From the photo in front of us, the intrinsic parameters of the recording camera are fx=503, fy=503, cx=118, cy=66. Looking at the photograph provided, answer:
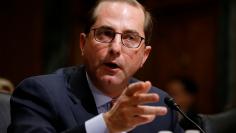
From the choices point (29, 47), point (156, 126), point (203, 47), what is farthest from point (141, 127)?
point (29, 47)

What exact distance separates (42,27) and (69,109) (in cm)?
418

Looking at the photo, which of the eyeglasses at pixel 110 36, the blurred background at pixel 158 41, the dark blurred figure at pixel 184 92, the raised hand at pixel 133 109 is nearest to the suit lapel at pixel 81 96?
the eyeglasses at pixel 110 36

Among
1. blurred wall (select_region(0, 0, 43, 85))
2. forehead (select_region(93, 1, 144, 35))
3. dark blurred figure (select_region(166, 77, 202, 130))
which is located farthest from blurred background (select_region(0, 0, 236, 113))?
forehead (select_region(93, 1, 144, 35))

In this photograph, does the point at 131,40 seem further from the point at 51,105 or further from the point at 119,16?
the point at 51,105

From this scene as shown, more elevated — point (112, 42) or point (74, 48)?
point (112, 42)

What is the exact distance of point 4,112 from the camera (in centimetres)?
224

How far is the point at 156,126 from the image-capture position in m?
2.29

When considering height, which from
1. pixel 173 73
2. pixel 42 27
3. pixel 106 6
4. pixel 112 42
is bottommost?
pixel 173 73

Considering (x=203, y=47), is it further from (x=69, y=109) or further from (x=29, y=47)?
(x=69, y=109)

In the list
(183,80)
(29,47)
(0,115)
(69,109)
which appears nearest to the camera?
(69,109)

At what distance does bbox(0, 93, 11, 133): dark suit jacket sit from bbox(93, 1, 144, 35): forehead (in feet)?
1.78

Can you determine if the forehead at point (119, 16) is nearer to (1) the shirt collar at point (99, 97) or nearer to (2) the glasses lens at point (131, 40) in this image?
(2) the glasses lens at point (131, 40)

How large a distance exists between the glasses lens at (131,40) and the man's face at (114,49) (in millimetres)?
17

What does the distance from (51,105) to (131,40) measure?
1.45 ft
